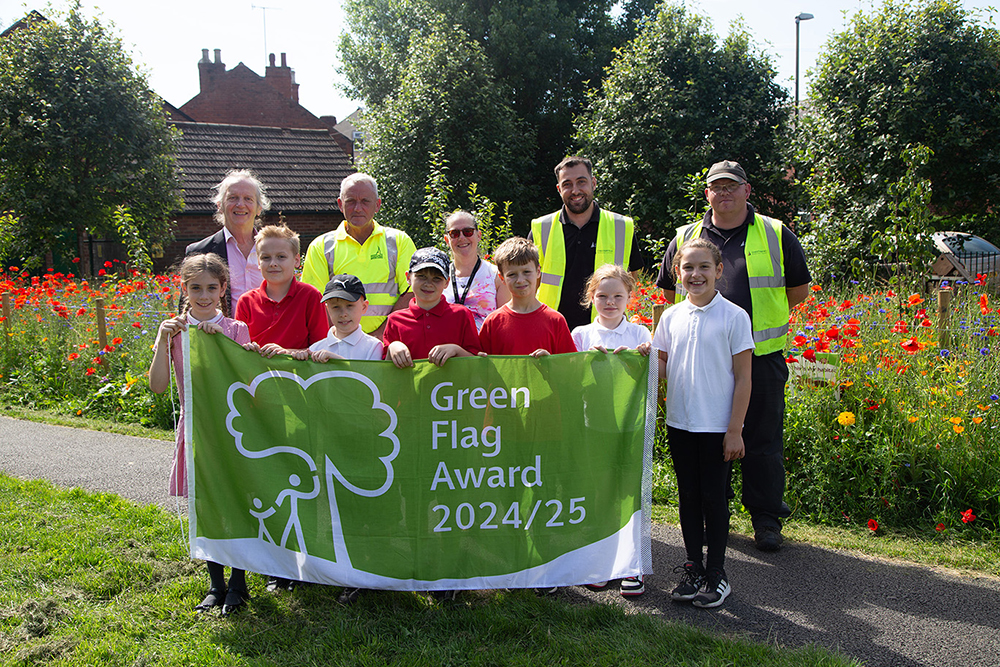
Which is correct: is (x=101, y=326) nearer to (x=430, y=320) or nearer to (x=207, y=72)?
(x=430, y=320)

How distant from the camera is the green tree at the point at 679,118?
16.5m

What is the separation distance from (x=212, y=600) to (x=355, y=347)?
1.49m

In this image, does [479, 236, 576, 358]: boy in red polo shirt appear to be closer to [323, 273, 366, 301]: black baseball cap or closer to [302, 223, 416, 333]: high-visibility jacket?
[323, 273, 366, 301]: black baseball cap

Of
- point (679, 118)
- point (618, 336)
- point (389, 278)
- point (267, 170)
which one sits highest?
point (267, 170)

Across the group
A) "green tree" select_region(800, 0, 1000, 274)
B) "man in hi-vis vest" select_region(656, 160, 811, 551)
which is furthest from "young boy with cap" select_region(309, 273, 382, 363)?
"green tree" select_region(800, 0, 1000, 274)

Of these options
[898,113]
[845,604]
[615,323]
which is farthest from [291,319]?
[898,113]

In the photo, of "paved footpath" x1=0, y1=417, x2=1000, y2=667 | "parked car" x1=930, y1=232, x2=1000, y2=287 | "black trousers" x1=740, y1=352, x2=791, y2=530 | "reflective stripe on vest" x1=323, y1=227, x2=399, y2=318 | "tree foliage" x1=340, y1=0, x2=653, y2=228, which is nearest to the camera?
"paved footpath" x1=0, y1=417, x2=1000, y2=667

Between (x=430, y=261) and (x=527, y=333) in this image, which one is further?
(x=527, y=333)

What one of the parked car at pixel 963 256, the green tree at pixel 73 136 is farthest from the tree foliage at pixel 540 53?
the parked car at pixel 963 256

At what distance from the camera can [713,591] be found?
12.8ft

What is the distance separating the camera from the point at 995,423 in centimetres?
497

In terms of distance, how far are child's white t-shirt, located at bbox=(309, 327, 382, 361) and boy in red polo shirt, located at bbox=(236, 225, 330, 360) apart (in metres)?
0.15

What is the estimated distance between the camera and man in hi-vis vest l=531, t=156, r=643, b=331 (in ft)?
16.2

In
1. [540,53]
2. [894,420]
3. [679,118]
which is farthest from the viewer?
[540,53]
